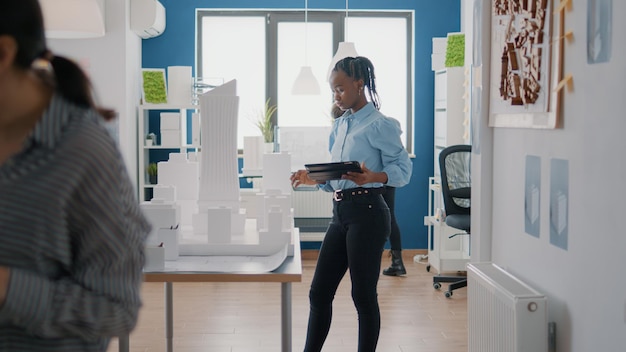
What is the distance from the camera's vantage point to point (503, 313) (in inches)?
114

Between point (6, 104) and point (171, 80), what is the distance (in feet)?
20.5

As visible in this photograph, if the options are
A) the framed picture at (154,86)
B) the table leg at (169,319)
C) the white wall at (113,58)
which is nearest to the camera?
the table leg at (169,319)

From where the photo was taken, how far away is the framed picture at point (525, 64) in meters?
2.80

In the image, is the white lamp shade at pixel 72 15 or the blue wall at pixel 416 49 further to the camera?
the blue wall at pixel 416 49

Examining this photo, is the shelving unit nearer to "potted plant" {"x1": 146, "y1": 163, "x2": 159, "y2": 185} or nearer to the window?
the window

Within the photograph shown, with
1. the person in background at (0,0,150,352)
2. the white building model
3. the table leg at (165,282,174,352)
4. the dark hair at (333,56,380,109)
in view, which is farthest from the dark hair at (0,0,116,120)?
the table leg at (165,282,174,352)

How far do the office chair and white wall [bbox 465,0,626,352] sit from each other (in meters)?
2.60

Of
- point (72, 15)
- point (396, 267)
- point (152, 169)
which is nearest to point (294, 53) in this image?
point (152, 169)

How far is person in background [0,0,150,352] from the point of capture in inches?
41.6

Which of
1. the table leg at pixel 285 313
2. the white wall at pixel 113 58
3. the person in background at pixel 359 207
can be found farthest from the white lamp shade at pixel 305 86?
the table leg at pixel 285 313

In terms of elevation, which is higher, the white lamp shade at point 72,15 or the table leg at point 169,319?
the white lamp shade at point 72,15

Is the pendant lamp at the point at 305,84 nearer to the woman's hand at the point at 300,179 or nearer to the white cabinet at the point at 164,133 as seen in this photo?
the white cabinet at the point at 164,133

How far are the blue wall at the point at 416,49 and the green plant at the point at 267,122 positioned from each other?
0.82 m

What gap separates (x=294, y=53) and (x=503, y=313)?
17.1 feet
